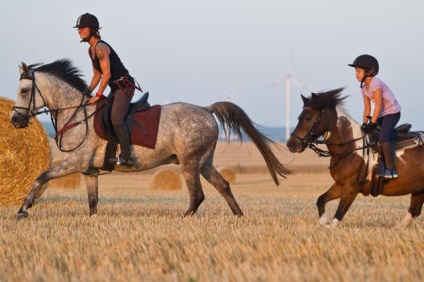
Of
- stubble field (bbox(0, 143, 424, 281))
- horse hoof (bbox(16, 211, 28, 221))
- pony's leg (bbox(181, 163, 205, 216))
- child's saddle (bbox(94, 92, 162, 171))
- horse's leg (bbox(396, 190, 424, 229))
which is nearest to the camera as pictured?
stubble field (bbox(0, 143, 424, 281))

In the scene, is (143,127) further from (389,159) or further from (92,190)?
(389,159)

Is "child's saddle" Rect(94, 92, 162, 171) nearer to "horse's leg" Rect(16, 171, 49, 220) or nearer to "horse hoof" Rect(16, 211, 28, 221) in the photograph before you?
"horse's leg" Rect(16, 171, 49, 220)

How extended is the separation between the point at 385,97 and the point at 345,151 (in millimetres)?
884

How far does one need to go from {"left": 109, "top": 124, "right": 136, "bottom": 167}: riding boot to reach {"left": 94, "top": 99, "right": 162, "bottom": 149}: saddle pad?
221mm

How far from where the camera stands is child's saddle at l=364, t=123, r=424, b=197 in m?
9.92

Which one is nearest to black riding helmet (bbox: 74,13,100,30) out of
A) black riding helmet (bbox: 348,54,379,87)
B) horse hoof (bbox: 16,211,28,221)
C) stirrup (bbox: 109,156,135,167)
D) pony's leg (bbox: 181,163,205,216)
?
stirrup (bbox: 109,156,135,167)

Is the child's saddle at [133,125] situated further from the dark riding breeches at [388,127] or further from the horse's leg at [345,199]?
the dark riding breeches at [388,127]

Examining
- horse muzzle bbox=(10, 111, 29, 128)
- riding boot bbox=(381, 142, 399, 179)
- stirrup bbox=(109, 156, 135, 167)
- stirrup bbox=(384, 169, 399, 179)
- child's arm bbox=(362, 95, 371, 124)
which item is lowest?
stirrup bbox=(109, 156, 135, 167)

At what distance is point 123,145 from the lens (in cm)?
1119

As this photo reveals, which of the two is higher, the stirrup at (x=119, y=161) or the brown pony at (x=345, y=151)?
the brown pony at (x=345, y=151)

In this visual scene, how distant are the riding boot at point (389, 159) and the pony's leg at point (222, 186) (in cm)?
285

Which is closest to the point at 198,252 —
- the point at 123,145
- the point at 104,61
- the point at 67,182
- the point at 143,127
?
the point at 123,145

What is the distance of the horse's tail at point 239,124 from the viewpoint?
12422 mm

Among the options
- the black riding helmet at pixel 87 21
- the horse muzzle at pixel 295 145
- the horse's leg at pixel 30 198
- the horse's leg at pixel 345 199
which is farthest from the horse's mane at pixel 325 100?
the horse's leg at pixel 30 198
